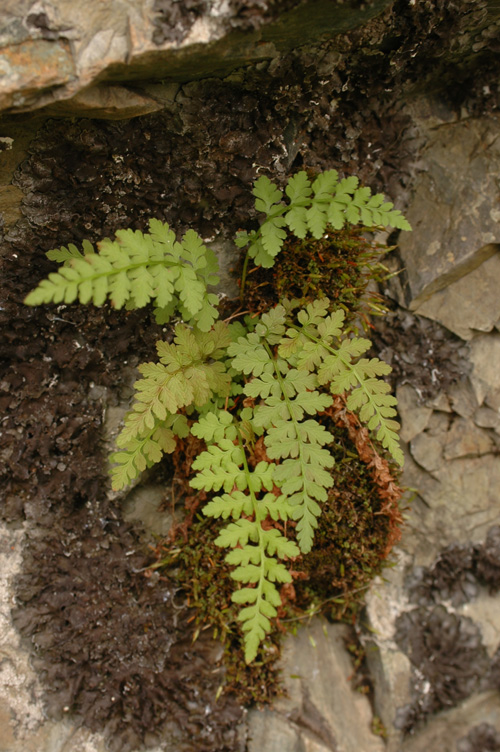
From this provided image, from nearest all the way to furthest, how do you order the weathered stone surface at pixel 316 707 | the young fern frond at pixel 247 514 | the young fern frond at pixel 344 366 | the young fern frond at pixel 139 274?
1. the young fern frond at pixel 139 274
2. the young fern frond at pixel 247 514
3. the young fern frond at pixel 344 366
4. the weathered stone surface at pixel 316 707

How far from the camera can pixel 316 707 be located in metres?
3.57

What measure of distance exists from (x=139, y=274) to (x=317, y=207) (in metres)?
1.04

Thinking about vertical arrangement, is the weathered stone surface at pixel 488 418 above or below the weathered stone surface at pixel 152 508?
above

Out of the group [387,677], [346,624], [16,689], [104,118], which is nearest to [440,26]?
[104,118]

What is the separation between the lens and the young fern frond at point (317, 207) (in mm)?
2826

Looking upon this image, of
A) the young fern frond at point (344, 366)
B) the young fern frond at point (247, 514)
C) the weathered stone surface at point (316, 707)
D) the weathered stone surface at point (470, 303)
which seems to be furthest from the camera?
the weathered stone surface at point (470, 303)

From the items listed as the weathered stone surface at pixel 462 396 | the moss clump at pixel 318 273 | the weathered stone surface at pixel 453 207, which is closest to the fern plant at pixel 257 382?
the moss clump at pixel 318 273

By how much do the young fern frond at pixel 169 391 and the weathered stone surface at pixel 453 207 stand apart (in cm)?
153

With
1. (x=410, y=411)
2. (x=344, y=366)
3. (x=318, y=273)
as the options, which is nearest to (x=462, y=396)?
(x=410, y=411)

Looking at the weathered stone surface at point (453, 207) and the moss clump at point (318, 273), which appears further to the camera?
the weathered stone surface at point (453, 207)

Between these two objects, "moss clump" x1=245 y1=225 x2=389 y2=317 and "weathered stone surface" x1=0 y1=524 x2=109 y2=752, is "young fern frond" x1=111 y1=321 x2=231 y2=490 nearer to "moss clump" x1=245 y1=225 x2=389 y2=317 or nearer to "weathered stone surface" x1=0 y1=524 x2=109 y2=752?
"moss clump" x1=245 y1=225 x2=389 y2=317

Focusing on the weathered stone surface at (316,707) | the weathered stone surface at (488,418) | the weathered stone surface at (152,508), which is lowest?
the weathered stone surface at (316,707)

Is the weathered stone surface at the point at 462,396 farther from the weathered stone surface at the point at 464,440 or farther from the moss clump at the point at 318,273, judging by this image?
the moss clump at the point at 318,273

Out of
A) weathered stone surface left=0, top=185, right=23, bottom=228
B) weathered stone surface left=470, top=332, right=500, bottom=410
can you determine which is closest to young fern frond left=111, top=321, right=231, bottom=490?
weathered stone surface left=0, top=185, right=23, bottom=228
